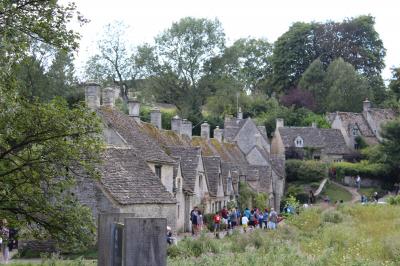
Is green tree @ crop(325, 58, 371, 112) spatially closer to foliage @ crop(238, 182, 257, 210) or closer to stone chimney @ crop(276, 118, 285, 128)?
stone chimney @ crop(276, 118, 285, 128)

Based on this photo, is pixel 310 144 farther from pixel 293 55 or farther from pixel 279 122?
pixel 293 55

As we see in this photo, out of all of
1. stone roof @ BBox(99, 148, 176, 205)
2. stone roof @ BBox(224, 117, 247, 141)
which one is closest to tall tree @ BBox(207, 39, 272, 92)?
stone roof @ BBox(224, 117, 247, 141)

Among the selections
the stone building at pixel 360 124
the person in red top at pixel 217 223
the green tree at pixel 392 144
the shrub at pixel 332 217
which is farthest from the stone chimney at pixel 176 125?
the stone building at pixel 360 124

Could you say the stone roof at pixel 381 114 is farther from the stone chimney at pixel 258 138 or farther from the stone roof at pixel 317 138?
the stone chimney at pixel 258 138

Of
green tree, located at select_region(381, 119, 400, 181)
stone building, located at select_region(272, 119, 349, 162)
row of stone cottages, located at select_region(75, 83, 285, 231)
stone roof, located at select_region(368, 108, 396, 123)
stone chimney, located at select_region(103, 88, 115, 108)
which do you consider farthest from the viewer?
stone roof, located at select_region(368, 108, 396, 123)

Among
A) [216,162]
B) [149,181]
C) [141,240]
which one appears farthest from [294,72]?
[141,240]

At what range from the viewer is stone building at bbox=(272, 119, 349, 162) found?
3553 inches

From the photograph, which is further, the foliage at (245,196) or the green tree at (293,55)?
the green tree at (293,55)

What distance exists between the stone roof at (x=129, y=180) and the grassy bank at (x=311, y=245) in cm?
377

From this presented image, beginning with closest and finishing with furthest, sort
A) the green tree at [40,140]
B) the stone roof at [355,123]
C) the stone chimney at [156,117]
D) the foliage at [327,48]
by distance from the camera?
the green tree at [40,140], the stone chimney at [156,117], the stone roof at [355,123], the foliage at [327,48]

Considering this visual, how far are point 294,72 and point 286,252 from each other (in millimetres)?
95835

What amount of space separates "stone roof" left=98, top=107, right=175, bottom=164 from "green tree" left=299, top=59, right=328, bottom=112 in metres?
68.8

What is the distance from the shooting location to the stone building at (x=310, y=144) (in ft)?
296

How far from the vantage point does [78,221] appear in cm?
1741
